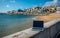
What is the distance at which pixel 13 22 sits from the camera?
4535 millimetres

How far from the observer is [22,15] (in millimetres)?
4555

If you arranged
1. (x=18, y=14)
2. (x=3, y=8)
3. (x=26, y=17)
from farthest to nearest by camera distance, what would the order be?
(x=26, y=17)
(x=18, y=14)
(x=3, y=8)

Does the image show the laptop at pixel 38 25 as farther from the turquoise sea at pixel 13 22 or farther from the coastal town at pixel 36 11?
the coastal town at pixel 36 11

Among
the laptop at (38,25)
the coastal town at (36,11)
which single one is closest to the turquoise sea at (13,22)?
the coastal town at (36,11)

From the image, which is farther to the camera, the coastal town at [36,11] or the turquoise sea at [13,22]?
the coastal town at [36,11]

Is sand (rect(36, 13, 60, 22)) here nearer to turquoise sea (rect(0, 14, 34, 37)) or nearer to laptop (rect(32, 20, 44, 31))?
turquoise sea (rect(0, 14, 34, 37))

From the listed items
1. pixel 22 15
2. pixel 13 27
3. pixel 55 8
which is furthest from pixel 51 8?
pixel 13 27

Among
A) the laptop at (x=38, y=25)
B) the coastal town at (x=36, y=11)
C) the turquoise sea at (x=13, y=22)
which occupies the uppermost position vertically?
the coastal town at (x=36, y=11)

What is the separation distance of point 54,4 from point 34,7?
0.57 metres

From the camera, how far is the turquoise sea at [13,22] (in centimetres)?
412

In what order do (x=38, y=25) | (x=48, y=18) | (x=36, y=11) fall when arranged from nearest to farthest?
(x=38, y=25) < (x=48, y=18) < (x=36, y=11)

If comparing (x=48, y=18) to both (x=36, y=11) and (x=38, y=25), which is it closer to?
(x=36, y=11)

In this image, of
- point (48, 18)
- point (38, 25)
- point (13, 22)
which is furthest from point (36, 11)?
point (38, 25)

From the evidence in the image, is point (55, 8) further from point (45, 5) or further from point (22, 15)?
point (22, 15)
